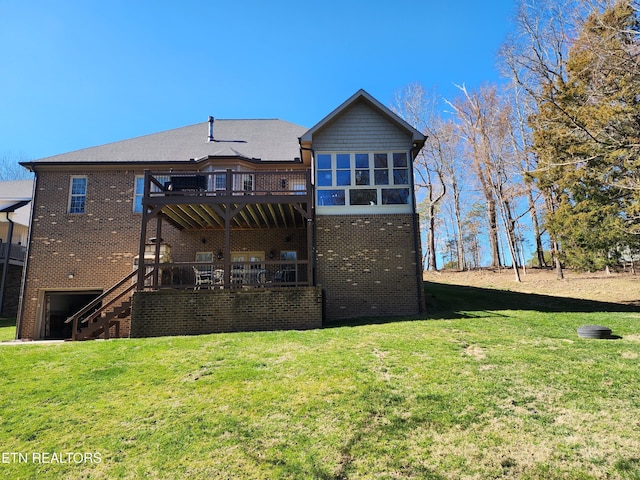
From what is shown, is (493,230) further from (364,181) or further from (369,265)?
(369,265)

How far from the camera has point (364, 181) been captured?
44.3 feet

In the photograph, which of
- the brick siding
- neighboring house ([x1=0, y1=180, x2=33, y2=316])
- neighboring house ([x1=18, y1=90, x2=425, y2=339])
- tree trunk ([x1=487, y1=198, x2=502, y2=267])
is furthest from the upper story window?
the brick siding

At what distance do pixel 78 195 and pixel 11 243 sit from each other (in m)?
10.8

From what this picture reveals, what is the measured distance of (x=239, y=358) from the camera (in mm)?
7594

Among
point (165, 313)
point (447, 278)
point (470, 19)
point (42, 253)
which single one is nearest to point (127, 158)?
point (42, 253)

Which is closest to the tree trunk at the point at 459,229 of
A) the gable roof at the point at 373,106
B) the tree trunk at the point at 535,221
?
the tree trunk at the point at 535,221

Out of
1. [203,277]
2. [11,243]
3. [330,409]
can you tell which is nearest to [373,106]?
[203,277]

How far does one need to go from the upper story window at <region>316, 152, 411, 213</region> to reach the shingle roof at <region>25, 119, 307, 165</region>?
90.9 inches

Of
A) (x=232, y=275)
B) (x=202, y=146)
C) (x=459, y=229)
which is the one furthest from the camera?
(x=459, y=229)

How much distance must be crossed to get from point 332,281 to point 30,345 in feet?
26.7

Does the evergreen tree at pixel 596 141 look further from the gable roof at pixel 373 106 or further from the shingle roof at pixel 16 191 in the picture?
the shingle roof at pixel 16 191

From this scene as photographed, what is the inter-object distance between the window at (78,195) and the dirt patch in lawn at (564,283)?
62.2 ft

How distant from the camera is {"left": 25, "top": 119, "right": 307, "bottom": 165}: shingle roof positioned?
15.1m

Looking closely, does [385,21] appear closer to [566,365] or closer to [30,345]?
[566,365]
